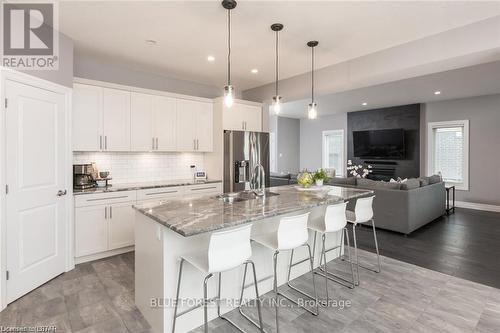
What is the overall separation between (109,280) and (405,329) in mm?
2961

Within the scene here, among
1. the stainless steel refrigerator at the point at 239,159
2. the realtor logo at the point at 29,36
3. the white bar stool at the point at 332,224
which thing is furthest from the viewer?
the stainless steel refrigerator at the point at 239,159

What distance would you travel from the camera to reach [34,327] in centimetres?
219

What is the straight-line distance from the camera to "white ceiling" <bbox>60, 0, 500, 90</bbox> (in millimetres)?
2561

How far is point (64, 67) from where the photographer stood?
10.4 feet

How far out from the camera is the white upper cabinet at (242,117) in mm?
4841

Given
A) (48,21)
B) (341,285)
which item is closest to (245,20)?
(48,21)

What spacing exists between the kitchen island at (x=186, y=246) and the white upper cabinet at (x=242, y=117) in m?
2.40

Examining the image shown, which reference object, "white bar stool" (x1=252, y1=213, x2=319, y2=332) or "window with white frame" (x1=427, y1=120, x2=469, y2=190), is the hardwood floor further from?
"white bar stool" (x1=252, y1=213, x2=319, y2=332)

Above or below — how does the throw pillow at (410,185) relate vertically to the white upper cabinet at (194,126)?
below

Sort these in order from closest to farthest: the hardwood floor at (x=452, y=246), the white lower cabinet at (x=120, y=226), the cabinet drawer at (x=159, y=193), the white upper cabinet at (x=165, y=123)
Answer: the hardwood floor at (x=452, y=246) → the white lower cabinet at (x=120, y=226) → the cabinet drawer at (x=159, y=193) → the white upper cabinet at (x=165, y=123)

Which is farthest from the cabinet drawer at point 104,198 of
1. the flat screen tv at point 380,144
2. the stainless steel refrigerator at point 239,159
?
the flat screen tv at point 380,144

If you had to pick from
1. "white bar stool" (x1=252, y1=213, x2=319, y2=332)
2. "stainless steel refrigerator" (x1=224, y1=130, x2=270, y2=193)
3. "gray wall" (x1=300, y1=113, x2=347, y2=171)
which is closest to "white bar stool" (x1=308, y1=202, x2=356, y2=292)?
"white bar stool" (x1=252, y1=213, x2=319, y2=332)

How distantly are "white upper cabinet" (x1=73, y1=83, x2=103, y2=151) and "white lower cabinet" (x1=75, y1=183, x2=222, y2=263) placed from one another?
72 cm

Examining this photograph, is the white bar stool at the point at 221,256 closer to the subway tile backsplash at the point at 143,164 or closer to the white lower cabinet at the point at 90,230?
the white lower cabinet at the point at 90,230
